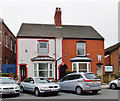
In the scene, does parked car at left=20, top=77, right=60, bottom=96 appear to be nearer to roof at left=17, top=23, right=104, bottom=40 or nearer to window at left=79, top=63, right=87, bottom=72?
roof at left=17, top=23, right=104, bottom=40

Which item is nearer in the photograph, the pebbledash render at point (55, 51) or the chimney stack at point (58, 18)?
the pebbledash render at point (55, 51)

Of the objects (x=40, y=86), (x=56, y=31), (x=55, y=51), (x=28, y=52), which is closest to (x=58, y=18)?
(x=56, y=31)

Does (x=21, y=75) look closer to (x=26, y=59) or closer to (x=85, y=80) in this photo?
(x=26, y=59)

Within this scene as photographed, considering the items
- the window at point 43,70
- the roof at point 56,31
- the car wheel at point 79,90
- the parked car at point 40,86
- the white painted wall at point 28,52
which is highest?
the roof at point 56,31

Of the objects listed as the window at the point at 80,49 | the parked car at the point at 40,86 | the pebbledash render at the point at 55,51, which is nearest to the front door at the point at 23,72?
the pebbledash render at the point at 55,51

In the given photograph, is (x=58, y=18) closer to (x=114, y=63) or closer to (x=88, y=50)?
(x=88, y=50)

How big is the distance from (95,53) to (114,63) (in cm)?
463

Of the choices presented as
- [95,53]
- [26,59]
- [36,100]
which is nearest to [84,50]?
[95,53]

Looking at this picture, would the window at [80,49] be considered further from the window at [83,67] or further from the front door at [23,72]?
the front door at [23,72]

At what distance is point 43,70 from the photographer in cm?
2323

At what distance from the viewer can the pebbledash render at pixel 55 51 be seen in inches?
904

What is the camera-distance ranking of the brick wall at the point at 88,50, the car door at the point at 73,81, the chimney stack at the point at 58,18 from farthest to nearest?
the chimney stack at the point at 58,18 → the brick wall at the point at 88,50 → the car door at the point at 73,81

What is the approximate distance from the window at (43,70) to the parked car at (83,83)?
8.79 m

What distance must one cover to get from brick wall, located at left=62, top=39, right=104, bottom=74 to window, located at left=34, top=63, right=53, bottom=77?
2365mm
